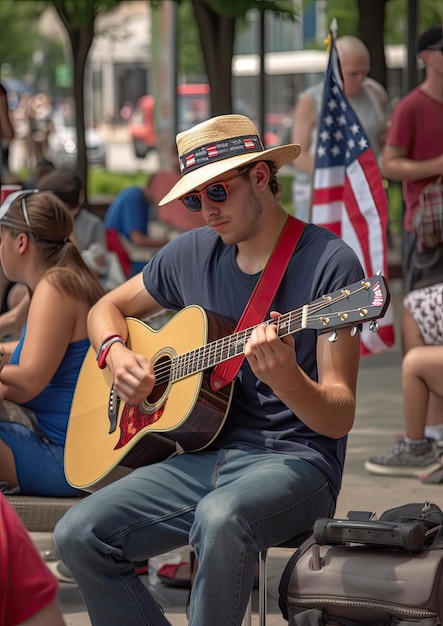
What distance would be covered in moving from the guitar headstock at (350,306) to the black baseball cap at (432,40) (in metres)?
3.14

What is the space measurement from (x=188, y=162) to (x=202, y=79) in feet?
136

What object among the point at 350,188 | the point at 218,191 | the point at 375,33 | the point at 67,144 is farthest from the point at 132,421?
the point at 67,144

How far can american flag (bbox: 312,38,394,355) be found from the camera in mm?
5918

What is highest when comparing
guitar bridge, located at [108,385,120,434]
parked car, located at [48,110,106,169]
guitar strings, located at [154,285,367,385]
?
guitar strings, located at [154,285,367,385]

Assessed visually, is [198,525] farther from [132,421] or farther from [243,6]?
[243,6]

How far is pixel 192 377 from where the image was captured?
11.3 ft

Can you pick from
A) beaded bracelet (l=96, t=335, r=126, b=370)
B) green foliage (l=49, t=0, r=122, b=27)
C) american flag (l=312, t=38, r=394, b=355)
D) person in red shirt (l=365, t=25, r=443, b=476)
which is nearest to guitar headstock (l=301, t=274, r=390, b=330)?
beaded bracelet (l=96, t=335, r=126, b=370)

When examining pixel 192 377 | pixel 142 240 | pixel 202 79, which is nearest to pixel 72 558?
pixel 192 377

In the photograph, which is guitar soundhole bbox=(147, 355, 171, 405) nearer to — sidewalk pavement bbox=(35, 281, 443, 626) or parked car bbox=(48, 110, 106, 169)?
sidewalk pavement bbox=(35, 281, 443, 626)

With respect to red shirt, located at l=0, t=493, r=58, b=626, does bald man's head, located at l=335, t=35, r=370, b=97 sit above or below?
above

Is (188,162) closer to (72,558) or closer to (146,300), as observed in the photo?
(146,300)

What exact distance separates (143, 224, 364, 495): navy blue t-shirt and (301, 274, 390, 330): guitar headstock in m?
0.28

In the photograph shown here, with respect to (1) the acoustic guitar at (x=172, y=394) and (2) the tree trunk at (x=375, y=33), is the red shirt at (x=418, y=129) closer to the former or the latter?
(1) the acoustic guitar at (x=172, y=394)

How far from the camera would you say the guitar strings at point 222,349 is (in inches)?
122
